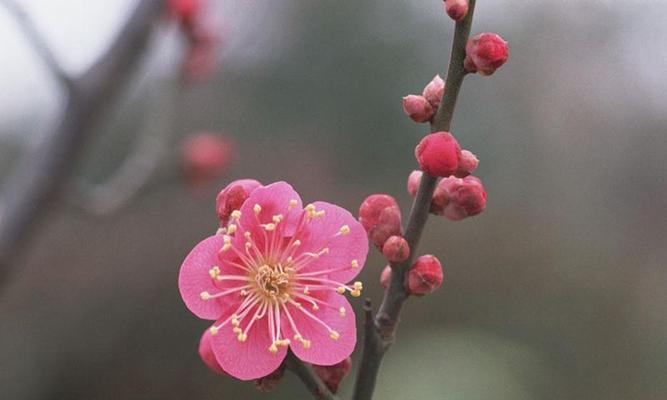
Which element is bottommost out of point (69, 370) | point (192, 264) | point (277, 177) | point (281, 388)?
point (69, 370)

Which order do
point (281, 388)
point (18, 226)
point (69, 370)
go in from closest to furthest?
point (18, 226)
point (281, 388)
point (69, 370)

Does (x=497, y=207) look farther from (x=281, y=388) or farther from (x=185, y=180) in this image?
(x=185, y=180)

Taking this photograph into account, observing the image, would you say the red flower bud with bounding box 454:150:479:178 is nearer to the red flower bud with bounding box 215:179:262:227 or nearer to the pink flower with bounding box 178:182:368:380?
the pink flower with bounding box 178:182:368:380

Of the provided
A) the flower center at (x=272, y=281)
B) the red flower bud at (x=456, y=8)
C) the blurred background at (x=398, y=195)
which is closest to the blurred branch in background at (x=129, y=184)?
the blurred background at (x=398, y=195)

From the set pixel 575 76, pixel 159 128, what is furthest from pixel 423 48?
pixel 159 128

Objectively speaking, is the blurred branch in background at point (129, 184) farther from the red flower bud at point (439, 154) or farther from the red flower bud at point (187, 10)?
the red flower bud at point (439, 154)

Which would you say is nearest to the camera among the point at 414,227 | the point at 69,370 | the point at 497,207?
the point at 414,227

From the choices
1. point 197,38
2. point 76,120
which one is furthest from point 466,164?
point 197,38

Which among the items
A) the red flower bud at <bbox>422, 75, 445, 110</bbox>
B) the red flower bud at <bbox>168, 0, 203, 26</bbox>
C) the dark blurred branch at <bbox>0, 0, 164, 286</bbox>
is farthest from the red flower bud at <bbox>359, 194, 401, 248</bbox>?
the red flower bud at <bbox>168, 0, 203, 26</bbox>
